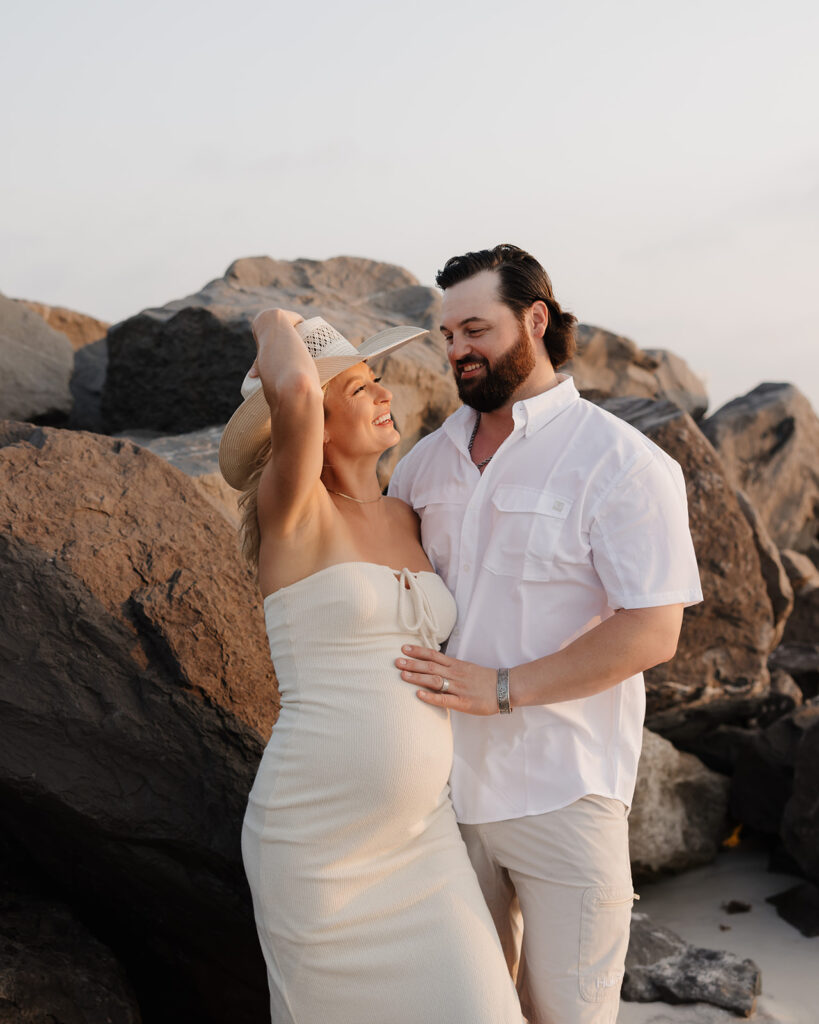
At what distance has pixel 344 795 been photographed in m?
2.56

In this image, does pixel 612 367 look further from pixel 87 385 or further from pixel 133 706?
pixel 133 706

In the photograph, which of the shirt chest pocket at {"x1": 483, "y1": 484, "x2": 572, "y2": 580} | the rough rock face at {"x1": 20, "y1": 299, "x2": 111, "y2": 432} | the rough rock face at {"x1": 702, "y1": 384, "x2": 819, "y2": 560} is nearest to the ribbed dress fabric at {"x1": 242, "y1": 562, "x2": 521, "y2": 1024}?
the shirt chest pocket at {"x1": 483, "y1": 484, "x2": 572, "y2": 580}

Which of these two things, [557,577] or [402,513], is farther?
[402,513]

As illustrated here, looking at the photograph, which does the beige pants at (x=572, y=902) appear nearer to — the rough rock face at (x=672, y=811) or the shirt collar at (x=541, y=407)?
the shirt collar at (x=541, y=407)

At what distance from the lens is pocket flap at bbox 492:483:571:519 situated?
9.36 feet

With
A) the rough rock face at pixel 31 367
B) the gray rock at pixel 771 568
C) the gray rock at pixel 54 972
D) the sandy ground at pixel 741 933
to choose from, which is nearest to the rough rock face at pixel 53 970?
the gray rock at pixel 54 972

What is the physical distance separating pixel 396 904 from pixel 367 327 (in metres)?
4.75

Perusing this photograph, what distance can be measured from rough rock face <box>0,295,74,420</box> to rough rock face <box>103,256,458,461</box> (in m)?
0.39

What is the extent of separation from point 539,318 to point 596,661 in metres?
1.17

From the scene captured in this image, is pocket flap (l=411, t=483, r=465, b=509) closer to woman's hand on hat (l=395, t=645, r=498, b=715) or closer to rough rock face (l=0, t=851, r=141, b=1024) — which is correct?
woman's hand on hat (l=395, t=645, r=498, b=715)

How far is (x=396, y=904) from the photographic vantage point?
8.38ft

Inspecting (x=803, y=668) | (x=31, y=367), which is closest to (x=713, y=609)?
(x=803, y=668)

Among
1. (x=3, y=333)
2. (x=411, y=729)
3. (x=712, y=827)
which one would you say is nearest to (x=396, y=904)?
(x=411, y=729)

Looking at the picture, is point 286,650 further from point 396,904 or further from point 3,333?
point 3,333
